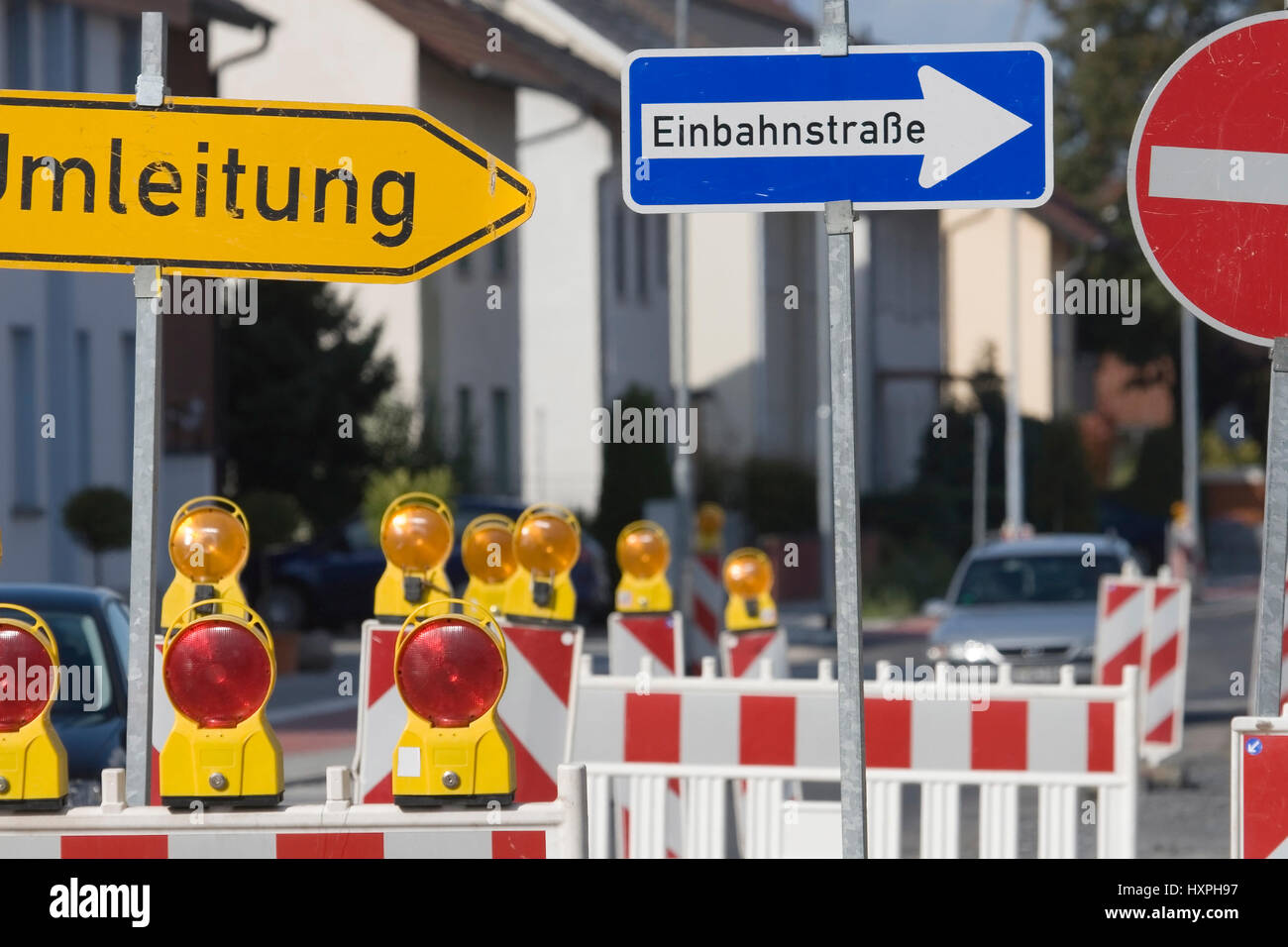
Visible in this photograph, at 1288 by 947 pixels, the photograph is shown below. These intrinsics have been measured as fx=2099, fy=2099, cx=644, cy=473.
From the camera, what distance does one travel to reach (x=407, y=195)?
14.7ft

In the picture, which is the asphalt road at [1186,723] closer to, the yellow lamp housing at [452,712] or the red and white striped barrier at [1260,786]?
the red and white striped barrier at [1260,786]

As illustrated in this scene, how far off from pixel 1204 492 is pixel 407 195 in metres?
54.4

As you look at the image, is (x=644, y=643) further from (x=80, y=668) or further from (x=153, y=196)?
(x=153, y=196)

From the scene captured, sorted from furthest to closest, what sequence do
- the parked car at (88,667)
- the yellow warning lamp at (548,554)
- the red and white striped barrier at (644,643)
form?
the red and white striped barrier at (644,643), the parked car at (88,667), the yellow warning lamp at (548,554)

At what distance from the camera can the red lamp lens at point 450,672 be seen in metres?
3.85

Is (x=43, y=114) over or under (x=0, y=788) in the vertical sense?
over

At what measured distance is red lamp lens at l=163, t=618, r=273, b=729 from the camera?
388 cm

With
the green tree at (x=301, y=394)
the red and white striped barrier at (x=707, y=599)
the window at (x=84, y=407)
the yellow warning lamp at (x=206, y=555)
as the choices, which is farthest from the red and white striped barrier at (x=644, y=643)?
the green tree at (x=301, y=394)

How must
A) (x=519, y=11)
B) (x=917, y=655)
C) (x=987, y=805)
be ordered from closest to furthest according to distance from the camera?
(x=987, y=805)
(x=917, y=655)
(x=519, y=11)

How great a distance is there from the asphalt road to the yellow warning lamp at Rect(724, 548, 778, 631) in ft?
4.16

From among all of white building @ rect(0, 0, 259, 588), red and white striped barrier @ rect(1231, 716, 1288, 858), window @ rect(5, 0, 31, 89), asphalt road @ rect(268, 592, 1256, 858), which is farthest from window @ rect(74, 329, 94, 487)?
red and white striped barrier @ rect(1231, 716, 1288, 858)

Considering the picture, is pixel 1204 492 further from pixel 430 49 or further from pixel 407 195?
pixel 407 195

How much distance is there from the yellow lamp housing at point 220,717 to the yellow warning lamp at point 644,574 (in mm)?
4820
